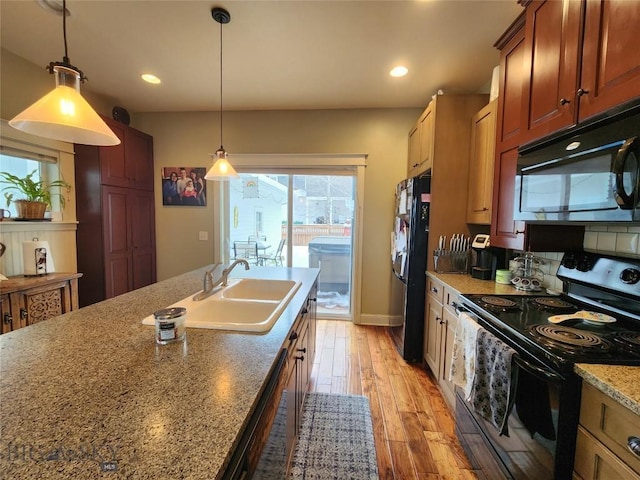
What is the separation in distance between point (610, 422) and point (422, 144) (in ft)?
8.06

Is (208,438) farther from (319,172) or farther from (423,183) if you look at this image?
(319,172)

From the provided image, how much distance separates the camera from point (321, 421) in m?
1.92

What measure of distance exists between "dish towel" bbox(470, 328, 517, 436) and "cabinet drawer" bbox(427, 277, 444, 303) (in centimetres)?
82

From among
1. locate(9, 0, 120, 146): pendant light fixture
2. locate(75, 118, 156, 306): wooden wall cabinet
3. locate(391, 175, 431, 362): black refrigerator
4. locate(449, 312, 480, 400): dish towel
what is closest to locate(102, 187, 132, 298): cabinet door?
locate(75, 118, 156, 306): wooden wall cabinet

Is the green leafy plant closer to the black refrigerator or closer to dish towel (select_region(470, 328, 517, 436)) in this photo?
the black refrigerator

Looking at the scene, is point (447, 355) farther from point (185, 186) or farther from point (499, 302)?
point (185, 186)

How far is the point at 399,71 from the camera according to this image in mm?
2605

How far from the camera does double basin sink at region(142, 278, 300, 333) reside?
1.14 metres

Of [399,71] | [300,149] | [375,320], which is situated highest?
[399,71]

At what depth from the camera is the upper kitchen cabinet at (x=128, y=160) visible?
9.91ft

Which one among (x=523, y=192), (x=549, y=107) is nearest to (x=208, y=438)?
(x=523, y=192)

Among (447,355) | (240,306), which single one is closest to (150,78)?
(240,306)

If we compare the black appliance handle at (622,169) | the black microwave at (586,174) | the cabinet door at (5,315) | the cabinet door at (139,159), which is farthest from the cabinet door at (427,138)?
the cabinet door at (5,315)

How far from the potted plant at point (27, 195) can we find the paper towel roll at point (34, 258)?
320mm
